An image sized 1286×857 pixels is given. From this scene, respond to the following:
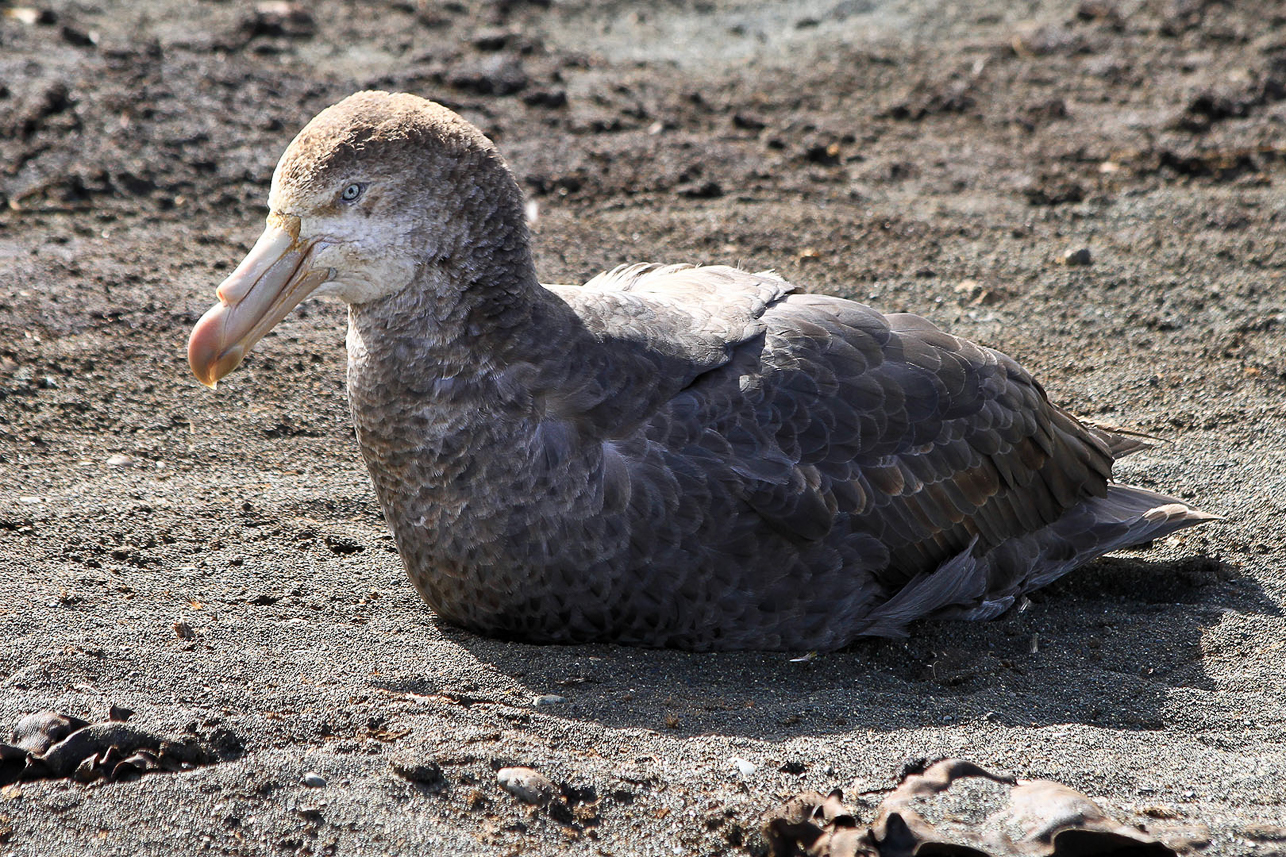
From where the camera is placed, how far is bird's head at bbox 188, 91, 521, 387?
3.94 metres

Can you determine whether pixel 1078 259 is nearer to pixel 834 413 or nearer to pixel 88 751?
pixel 834 413

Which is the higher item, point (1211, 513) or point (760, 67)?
point (760, 67)

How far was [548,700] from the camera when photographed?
3.89 metres

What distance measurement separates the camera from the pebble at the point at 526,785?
3328mm

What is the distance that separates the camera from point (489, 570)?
4.15 metres

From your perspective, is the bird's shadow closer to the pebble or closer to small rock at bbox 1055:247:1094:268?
the pebble

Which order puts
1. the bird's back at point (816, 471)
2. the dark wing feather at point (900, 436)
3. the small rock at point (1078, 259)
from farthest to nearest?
the small rock at point (1078, 259)
the dark wing feather at point (900, 436)
the bird's back at point (816, 471)

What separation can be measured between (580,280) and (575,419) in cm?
271

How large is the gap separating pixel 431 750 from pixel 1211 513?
132 inches

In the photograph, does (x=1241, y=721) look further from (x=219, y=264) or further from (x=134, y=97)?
(x=134, y=97)

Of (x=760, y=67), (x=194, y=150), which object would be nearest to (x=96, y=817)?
(x=194, y=150)

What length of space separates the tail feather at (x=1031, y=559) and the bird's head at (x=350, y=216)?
1.94 meters

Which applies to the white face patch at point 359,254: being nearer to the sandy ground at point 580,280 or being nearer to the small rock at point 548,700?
the sandy ground at point 580,280

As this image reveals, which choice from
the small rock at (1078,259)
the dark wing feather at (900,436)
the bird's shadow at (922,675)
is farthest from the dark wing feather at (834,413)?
the small rock at (1078,259)
